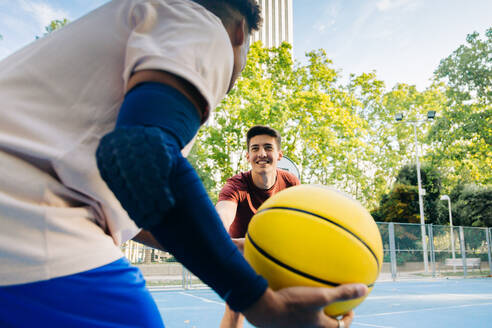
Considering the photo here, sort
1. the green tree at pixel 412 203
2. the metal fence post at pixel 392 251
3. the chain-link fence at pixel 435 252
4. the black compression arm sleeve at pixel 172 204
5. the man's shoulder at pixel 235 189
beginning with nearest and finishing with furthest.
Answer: the black compression arm sleeve at pixel 172 204, the man's shoulder at pixel 235 189, the metal fence post at pixel 392 251, the chain-link fence at pixel 435 252, the green tree at pixel 412 203

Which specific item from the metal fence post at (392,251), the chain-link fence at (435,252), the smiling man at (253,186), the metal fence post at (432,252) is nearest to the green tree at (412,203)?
the chain-link fence at (435,252)

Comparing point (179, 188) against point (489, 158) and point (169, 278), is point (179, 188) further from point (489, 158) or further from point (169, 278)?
point (489, 158)

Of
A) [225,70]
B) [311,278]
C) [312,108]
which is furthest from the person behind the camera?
[312,108]

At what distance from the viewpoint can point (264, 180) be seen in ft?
14.3

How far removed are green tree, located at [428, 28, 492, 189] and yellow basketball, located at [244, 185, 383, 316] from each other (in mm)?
22610

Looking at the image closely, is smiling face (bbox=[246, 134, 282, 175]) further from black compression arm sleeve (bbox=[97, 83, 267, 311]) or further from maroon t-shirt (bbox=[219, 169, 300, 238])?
black compression arm sleeve (bbox=[97, 83, 267, 311])

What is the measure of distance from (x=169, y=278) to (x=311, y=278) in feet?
50.0

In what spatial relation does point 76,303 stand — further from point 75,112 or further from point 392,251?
point 392,251

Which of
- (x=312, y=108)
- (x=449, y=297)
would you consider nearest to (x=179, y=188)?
(x=449, y=297)

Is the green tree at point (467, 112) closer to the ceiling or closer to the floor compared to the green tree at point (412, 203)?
closer to the ceiling

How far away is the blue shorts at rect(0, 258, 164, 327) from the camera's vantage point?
0.98 m

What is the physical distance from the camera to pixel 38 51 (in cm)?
112

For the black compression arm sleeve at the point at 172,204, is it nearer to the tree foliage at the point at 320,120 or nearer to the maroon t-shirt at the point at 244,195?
the maroon t-shirt at the point at 244,195

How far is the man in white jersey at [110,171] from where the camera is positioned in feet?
3.09
